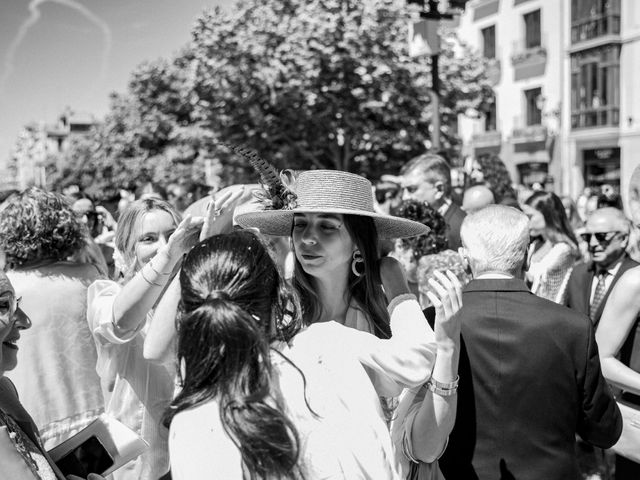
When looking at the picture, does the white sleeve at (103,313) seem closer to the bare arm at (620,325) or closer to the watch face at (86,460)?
the watch face at (86,460)

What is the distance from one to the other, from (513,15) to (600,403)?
2676cm

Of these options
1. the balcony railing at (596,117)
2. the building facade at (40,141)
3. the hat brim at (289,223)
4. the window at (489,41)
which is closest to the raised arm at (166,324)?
the hat brim at (289,223)

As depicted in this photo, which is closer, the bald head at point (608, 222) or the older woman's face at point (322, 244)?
the older woman's face at point (322, 244)

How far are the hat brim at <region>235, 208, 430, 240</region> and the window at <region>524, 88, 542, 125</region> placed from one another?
25.2 meters

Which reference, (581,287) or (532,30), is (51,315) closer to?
(581,287)

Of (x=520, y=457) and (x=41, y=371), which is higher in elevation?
(x=41, y=371)

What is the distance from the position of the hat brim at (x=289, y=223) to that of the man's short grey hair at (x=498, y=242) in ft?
0.69

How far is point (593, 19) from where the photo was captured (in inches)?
893

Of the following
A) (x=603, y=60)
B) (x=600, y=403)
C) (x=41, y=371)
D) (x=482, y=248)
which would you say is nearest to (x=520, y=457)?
(x=600, y=403)

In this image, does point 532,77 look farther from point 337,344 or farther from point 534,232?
point 337,344

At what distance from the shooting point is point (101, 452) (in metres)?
2.01

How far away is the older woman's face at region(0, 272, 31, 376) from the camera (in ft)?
5.77

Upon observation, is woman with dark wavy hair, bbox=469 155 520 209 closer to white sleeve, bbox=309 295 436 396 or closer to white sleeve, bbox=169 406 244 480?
white sleeve, bbox=309 295 436 396

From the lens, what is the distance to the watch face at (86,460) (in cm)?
195
